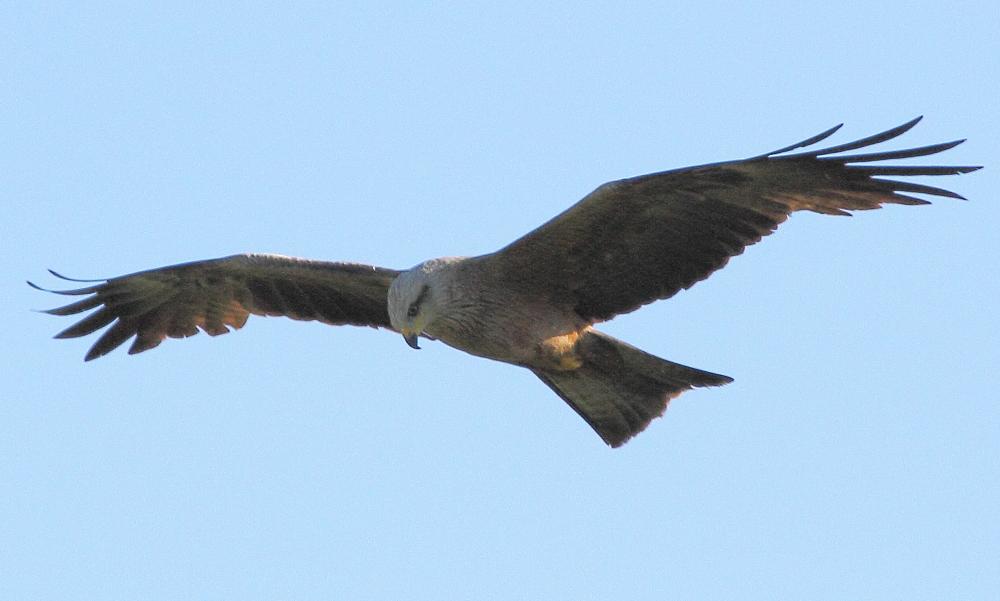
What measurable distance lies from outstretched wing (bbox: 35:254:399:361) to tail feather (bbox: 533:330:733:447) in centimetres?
133

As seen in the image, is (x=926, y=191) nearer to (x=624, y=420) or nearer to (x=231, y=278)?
(x=624, y=420)

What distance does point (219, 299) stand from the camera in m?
10.3

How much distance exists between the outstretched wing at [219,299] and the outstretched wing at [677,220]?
51.8 inches

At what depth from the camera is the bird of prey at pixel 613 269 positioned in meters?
8.05

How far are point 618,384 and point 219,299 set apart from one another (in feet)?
9.04

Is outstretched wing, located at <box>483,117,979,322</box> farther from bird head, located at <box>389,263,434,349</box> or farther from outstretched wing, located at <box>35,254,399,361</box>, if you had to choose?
outstretched wing, located at <box>35,254,399,361</box>

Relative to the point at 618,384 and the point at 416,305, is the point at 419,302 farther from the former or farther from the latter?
the point at 618,384

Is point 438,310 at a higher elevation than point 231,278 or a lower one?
lower

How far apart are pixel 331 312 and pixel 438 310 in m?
1.66

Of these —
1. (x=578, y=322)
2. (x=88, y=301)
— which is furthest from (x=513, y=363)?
(x=88, y=301)

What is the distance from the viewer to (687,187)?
8203 millimetres

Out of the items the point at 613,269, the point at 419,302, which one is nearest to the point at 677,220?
the point at 613,269

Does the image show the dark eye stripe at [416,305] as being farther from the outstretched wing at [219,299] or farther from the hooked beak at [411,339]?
the outstretched wing at [219,299]

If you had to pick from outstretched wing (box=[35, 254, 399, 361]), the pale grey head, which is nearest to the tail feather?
the pale grey head
